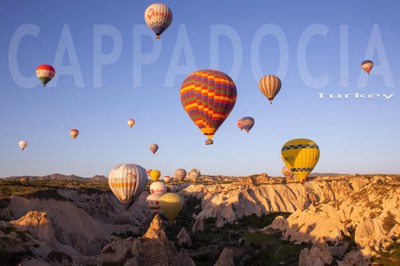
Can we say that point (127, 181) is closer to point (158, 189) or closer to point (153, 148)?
point (158, 189)

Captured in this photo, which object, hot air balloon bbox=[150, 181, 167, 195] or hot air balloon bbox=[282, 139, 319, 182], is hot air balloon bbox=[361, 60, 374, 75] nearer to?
hot air balloon bbox=[282, 139, 319, 182]

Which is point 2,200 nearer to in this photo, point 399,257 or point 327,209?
point 327,209

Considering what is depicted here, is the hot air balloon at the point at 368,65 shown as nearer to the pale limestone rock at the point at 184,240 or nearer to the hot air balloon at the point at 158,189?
the pale limestone rock at the point at 184,240

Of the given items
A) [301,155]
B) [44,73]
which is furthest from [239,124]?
[44,73]

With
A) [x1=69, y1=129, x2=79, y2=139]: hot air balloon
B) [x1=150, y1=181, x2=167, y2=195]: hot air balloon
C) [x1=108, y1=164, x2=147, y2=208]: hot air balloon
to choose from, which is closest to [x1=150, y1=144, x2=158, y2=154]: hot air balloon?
[x1=69, y1=129, x2=79, y2=139]: hot air balloon

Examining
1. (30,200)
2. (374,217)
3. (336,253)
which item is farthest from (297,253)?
(30,200)

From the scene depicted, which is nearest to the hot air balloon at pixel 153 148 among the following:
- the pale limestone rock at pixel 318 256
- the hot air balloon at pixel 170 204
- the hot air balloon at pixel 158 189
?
the hot air balloon at pixel 158 189
